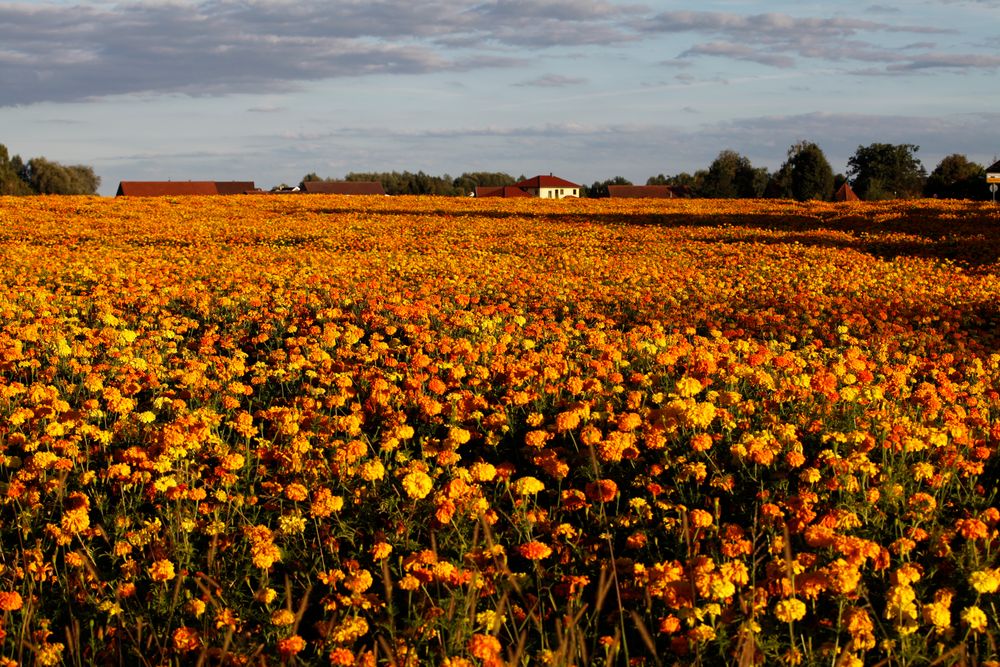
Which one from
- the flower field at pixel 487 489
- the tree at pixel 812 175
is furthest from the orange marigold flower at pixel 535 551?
the tree at pixel 812 175

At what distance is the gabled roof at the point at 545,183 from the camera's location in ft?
409

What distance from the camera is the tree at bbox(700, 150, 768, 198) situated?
79250mm

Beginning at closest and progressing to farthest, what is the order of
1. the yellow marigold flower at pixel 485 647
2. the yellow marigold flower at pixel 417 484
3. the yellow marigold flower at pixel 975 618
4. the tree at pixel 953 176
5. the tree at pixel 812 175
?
the yellow marigold flower at pixel 485 647
the yellow marigold flower at pixel 975 618
the yellow marigold flower at pixel 417 484
the tree at pixel 812 175
the tree at pixel 953 176

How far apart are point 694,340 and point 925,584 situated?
4843 mm

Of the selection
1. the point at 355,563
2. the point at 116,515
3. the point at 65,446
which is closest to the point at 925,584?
the point at 355,563

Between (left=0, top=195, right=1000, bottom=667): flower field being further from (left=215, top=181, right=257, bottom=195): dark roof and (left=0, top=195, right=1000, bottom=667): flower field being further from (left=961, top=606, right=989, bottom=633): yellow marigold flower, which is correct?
(left=215, top=181, right=257, bottom=195): dark roof

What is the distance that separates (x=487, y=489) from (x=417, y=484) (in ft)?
2.26

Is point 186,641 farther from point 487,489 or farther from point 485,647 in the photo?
point 487,489

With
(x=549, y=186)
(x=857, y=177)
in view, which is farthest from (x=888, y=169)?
(x=549, y=186)

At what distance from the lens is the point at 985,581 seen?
3.44 meters

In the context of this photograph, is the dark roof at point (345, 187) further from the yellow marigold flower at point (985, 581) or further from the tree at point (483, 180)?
the yellow marigold flower at point (985, 581)

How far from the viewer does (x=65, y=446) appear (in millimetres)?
4961

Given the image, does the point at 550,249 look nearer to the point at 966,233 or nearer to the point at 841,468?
the point at 966,233

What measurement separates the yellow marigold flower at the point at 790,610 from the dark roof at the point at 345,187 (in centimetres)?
9880
